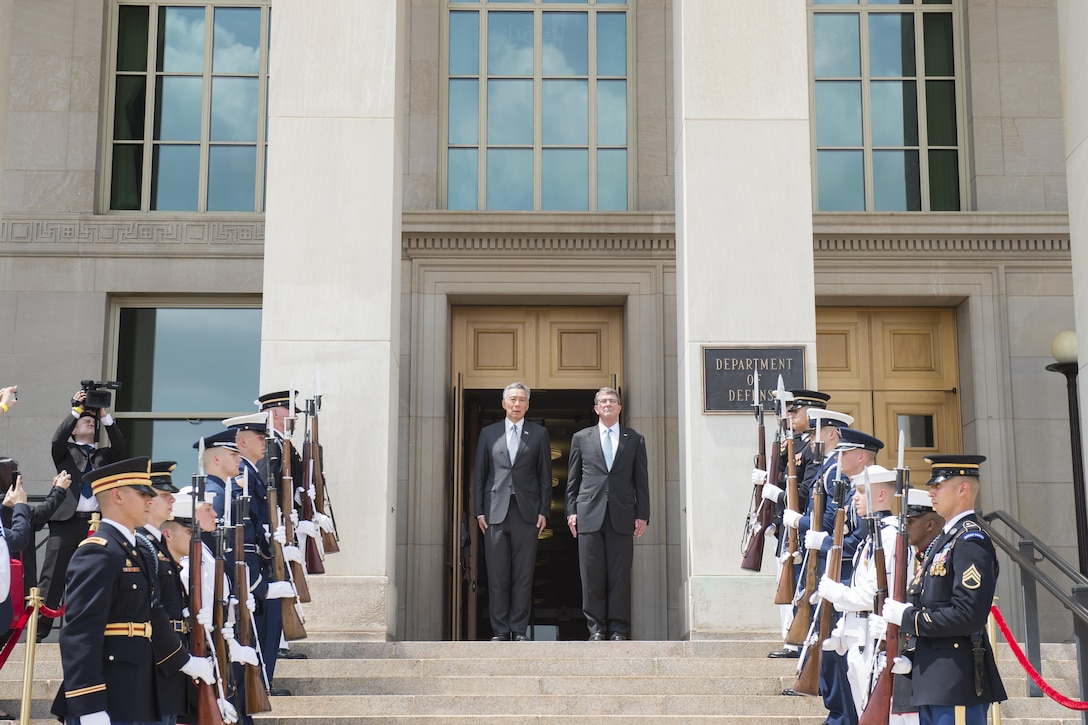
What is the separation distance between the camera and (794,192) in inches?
443

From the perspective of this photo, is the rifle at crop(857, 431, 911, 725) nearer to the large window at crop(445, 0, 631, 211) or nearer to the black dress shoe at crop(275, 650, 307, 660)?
the black dress shoe at crop(275, 650, 307, 660)

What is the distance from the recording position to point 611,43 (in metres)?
15.6

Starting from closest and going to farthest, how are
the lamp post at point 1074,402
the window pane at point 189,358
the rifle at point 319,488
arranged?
1. the rifle at point 319,488
2. the lamp post at point 1074,402
3. the window pane at point 189,358

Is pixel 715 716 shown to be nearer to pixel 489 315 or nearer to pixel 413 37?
pixel 489 315

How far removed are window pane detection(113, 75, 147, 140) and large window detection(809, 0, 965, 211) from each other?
24.9ft

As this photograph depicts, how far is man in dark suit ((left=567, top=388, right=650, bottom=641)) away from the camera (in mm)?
11234

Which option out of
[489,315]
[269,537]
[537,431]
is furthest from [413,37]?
[269,537]

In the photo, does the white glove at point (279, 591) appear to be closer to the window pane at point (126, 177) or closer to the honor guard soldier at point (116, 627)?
the honor guard soldier at point (116, 627)

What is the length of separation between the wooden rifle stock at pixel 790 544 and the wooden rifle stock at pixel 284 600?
10.3 feet

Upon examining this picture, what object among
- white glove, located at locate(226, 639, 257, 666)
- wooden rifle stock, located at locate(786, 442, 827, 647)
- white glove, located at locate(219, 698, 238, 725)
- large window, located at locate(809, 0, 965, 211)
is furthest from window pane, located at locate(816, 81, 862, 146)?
white glove, located at locate(219, 698, 238, 725)

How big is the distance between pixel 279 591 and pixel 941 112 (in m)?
10.0

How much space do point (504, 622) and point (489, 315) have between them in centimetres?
478

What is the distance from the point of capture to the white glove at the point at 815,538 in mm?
8367

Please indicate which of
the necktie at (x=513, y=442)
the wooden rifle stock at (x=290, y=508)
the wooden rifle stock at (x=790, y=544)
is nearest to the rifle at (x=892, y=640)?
the wooden rifle stock at (x=790, y=544)
